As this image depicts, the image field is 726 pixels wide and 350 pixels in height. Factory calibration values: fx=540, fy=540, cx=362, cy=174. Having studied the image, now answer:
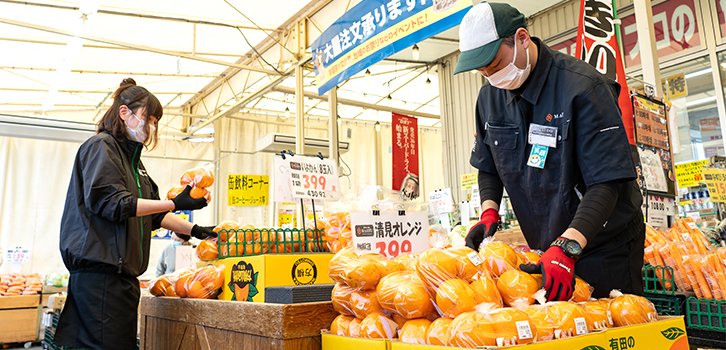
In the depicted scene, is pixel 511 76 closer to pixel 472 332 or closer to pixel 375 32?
pixel 472 332

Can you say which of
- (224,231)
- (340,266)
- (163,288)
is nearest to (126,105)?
(224,231)

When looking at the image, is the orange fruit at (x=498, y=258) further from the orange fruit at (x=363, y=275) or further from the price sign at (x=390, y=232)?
the price sign at (x=390, y=232)

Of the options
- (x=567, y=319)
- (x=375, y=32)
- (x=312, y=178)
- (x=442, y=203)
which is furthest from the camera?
(x=442, y=203)

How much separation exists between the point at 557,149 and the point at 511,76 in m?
0.26

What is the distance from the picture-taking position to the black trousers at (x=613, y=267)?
1572 mm

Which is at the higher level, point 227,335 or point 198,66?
point 198,66

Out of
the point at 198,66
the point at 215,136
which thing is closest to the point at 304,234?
the point at 198,66

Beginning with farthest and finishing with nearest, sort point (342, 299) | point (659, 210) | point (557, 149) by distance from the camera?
1. point (659, 210)
2. point (557, 149)
3. point (342, 299)

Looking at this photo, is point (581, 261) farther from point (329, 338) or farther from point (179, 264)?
point (179, 264)

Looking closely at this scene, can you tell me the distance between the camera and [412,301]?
1.16m

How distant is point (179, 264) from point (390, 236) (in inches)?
128

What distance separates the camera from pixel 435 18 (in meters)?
3.83

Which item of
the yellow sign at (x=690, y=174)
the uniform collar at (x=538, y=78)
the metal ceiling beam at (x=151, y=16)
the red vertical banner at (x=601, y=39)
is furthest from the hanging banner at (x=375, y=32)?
the yellow sign at (x=690, y=174)

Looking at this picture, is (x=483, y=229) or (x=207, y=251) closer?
(x=483, y=229)
